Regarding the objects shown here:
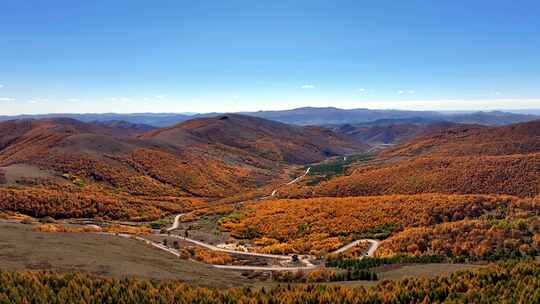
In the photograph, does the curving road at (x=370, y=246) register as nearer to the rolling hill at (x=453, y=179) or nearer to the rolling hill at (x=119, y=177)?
the rolling hill at (x=453, y=179)

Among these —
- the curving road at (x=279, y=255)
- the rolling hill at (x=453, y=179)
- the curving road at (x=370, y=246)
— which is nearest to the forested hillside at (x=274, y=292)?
the curving road at (x=279, y=255)

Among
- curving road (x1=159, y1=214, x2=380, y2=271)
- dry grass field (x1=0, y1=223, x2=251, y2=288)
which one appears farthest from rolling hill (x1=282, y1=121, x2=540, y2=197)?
dry grass field (x1=0, y1=223, x2=251, y2=288)

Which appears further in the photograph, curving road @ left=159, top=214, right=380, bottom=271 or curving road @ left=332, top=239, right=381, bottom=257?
curving road @ left=332, top=239, right=381, bottom=257

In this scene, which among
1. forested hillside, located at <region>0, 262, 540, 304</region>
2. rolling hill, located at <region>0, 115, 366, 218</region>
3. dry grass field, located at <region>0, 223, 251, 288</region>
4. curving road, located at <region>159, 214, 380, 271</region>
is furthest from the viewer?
rolling hill, located at <region>0, 115, 366, 218</region>

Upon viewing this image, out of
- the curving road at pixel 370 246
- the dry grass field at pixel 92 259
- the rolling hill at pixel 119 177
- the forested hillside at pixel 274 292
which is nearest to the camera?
the forested hillside at pixel 274 292

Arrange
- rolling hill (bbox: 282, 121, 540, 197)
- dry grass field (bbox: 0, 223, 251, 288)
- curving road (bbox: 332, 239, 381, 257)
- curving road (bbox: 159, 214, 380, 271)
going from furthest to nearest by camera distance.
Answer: rolling hill (bbox: 282, 121, 540, 197)
curving road (bbox: 332, 239, 381, 257)
curving road (bbox: 159, 214, 380, 271)
dry grass field (bbox: 0, 223, 251, 288)

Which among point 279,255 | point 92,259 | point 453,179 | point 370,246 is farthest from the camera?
point 453,179

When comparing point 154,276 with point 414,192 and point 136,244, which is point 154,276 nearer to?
point 136,244

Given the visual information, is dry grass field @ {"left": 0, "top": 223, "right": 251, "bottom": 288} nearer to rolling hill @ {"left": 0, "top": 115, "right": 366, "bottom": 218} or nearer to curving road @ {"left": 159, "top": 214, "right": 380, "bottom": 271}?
curving road @ {"left": 159, "top": 214, "right": 380, "bottom": 271}

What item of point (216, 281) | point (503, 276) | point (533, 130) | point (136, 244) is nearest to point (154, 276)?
point (216, 281)

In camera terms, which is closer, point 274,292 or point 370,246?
point 274,292

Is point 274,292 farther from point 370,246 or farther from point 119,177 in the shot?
point 119,177

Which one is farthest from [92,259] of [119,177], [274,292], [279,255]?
[119,177]
